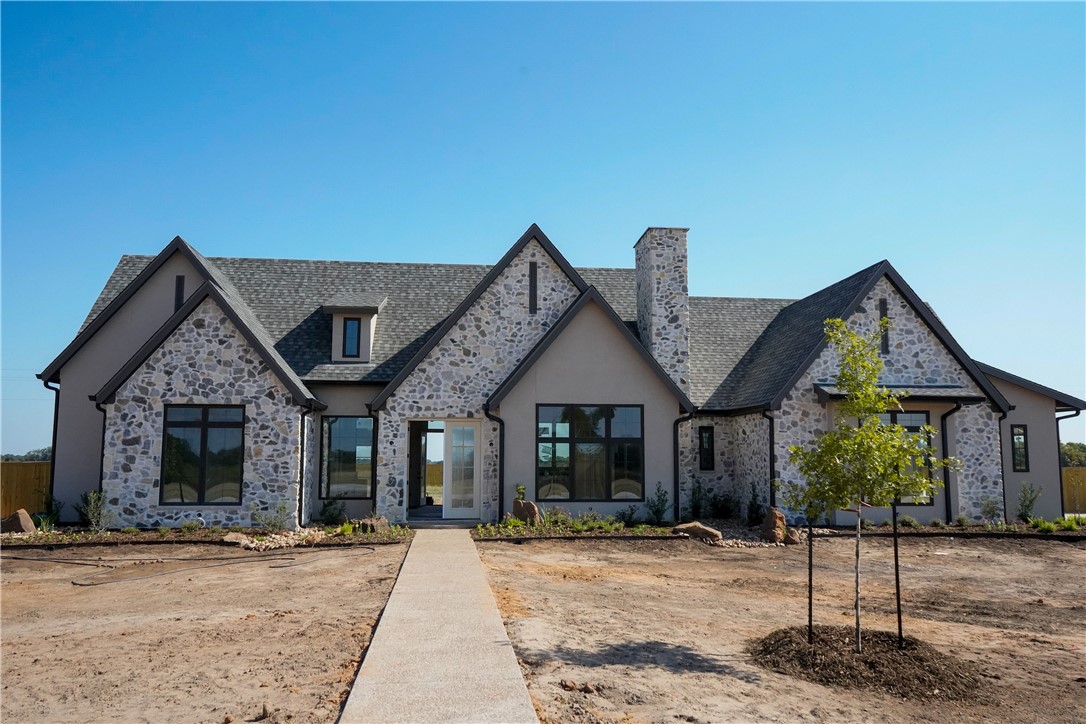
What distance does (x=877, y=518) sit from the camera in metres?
17.8

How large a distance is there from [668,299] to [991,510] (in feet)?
30.6

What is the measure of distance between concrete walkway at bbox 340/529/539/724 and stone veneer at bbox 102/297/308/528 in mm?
7238

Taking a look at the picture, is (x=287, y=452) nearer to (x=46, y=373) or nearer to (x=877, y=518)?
(x=46, y=373)

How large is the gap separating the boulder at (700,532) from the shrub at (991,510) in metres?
7.23

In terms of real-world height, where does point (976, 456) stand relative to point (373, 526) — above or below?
above

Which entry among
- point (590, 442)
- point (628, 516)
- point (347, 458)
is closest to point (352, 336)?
point (347, 458)

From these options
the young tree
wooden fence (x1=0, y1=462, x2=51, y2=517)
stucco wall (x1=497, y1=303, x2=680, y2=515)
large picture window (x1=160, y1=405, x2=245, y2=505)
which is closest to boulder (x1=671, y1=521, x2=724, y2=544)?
stucco wall (x1=497, y1=303, x2=680, y2=515)

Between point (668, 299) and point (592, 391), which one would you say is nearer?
point (592, 391)

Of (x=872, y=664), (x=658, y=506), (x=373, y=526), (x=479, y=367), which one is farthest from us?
(x=479, y=367)

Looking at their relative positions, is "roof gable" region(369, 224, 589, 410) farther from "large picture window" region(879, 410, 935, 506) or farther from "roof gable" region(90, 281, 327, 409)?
"large picture window" region(879, 410, 935, 506)

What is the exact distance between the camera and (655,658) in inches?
284

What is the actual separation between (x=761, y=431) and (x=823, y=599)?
324 inches

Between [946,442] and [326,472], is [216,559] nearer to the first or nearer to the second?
[326,472]

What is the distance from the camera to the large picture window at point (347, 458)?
18.3 meters
